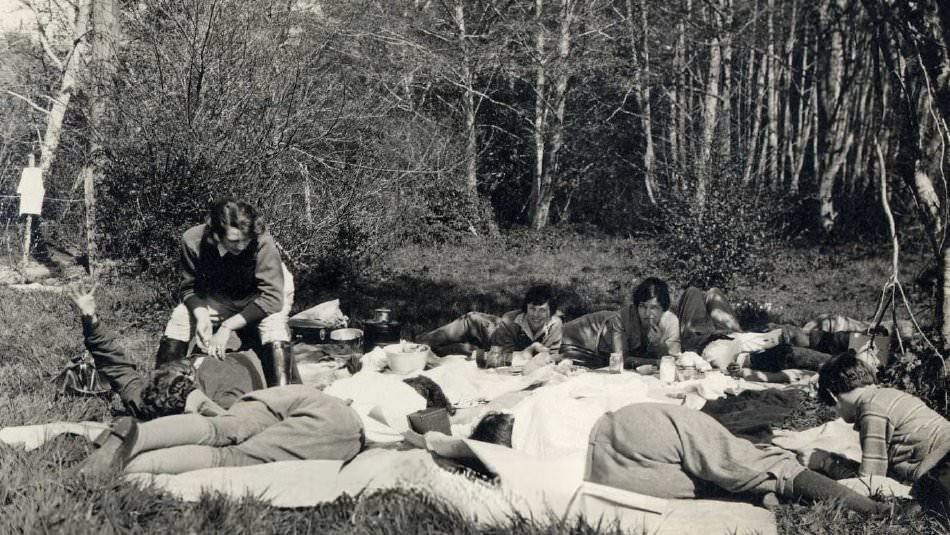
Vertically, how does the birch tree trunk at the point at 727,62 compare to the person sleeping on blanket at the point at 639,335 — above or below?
above

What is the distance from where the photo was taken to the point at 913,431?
3.77 m

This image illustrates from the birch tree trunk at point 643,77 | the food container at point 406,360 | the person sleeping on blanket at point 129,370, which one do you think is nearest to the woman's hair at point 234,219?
the person sleeping on blanket at point 129,370

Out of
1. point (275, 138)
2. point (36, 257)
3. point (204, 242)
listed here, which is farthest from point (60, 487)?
point (36, 257)

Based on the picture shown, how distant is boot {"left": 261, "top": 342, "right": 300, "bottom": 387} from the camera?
521cm

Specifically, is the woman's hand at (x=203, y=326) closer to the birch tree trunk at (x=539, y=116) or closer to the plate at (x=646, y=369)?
the plate at (x=646, y=369)

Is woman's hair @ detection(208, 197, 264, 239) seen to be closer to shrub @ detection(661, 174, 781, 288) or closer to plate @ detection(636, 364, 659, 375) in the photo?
plate @ detection(636, 364, 659, 375)

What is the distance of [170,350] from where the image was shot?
5.21m

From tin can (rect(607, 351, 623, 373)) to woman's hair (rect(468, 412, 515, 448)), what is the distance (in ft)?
6.34

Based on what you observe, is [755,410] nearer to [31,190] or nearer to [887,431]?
[887,431]

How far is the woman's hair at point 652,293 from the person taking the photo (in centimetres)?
634

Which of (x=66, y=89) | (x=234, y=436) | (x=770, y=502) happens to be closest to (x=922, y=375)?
(x=770, y=502)

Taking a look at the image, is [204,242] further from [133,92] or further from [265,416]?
[133,92]

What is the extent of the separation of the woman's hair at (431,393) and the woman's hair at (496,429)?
69cm

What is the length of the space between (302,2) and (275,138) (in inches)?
106
